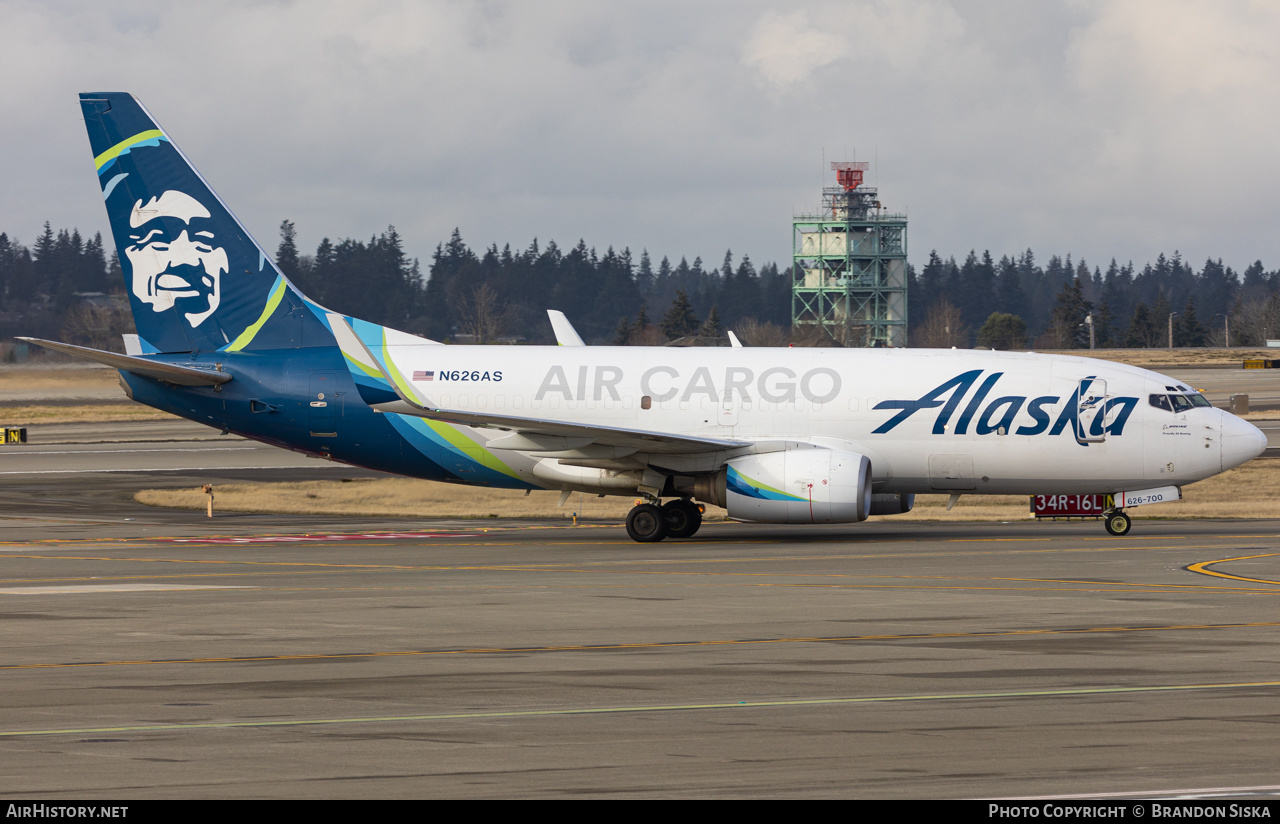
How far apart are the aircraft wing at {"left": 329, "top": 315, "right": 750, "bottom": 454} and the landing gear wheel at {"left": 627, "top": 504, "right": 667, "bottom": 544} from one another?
5.17 ft

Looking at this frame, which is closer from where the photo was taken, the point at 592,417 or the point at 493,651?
the point at 493,651

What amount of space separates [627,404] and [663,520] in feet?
8.96

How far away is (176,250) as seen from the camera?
112 feet

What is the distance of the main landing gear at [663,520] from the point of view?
31.1 m

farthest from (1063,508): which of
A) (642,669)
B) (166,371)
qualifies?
(642,669)

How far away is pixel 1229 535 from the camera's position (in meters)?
31.2

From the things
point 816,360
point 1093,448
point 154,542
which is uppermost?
point 816,360

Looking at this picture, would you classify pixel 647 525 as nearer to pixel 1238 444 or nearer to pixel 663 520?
pixel 663 520

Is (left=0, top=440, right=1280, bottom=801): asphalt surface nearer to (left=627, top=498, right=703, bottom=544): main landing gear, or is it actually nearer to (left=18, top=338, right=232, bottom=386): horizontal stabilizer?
(left=627, top=498, right=703, bottom=544): main landing gear

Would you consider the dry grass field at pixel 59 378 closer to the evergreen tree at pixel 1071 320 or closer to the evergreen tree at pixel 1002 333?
the evergreen tree at pixel 1002 333
